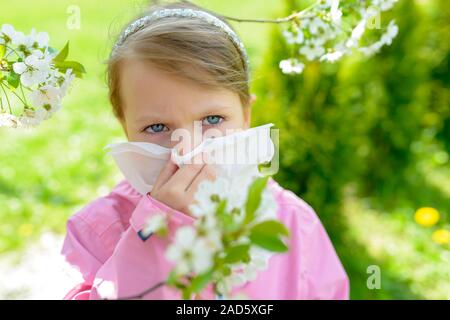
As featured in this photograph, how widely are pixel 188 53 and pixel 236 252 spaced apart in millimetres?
837

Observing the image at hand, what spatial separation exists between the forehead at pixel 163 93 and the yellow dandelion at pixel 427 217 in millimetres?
1903

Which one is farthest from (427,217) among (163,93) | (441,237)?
(163,93)

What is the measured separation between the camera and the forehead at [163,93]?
4.62 ft

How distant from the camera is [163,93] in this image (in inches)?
55.5

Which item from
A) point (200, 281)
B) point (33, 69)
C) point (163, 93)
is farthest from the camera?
point (163, 93)

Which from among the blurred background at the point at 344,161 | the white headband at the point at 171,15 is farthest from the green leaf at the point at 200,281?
the blurred background at the point at 344,161

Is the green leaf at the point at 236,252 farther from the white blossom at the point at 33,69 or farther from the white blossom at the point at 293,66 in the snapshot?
the white blossom at the point at 293,66

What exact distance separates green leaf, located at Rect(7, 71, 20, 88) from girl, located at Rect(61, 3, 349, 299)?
1.12ft

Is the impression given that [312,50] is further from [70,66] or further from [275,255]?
[70,66]

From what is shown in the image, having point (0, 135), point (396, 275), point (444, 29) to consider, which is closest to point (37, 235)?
point (0, 135)
